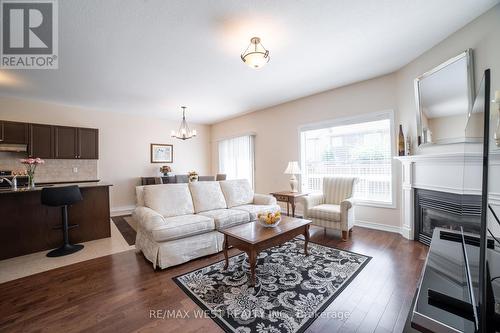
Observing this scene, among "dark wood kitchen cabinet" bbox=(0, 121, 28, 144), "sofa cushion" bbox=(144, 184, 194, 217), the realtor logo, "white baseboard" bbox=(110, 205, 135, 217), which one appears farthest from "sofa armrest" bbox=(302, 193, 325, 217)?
"dark wood kitchen cabinet" bbox=(0, 121, 28, 144)

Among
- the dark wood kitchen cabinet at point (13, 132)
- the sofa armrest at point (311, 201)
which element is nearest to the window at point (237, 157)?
the sofa armrest at point (311, 201)

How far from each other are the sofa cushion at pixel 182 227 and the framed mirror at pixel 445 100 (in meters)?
3.07

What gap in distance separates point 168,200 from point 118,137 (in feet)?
12.2

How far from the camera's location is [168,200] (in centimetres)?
300

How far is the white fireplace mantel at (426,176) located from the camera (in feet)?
7.91

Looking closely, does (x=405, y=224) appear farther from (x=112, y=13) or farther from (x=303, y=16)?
(x=112, y=13)

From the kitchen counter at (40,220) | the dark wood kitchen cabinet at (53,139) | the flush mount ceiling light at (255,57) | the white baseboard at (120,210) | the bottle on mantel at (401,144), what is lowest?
the white baseboard at (120,210)

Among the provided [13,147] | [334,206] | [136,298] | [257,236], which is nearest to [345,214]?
[334,206]

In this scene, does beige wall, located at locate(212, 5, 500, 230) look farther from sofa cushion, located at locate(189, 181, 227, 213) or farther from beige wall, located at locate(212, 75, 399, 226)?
sofa cushion, located at locate(189, 181, 227, 213)

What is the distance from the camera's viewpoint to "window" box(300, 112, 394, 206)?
3600 millimetres

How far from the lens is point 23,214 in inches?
111

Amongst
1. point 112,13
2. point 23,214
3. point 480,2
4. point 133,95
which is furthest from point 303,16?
point 23,214

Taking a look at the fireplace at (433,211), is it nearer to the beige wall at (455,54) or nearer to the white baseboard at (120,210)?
the beige wall at (455,54)

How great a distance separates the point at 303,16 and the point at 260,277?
278 centimetres
